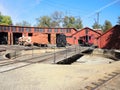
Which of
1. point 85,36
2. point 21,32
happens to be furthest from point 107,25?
point 21,32

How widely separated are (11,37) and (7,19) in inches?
2295

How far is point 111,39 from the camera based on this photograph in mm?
50844

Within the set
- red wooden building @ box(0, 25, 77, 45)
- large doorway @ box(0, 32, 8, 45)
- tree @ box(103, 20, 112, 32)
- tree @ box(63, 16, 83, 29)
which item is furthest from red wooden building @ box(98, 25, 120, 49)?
tree @ box(63, 16, 83, 29)

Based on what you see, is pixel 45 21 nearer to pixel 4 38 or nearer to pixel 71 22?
pixel 71 22

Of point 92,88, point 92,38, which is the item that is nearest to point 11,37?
point 92,38

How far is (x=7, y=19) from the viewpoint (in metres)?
118

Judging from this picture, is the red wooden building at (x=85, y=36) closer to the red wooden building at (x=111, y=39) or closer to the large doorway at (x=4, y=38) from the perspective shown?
the red wooden building at (x=111, y=39)

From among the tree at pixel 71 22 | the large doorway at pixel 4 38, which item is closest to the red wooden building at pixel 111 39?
the large doorway at pixel 4 38

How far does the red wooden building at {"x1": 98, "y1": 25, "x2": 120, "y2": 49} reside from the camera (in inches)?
1970

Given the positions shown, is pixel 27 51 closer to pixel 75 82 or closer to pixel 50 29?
pixel 75 82

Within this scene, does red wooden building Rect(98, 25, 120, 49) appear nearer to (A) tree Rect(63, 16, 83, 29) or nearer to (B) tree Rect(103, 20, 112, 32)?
(B) tree Rect(103, 20, 112, 32)

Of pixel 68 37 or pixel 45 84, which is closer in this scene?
pixel 45 84

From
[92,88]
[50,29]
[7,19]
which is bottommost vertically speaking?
[92,88]

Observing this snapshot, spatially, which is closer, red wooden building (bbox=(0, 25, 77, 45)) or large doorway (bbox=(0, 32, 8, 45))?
red wooden building (bbox=(0, 25, 77, 45))
